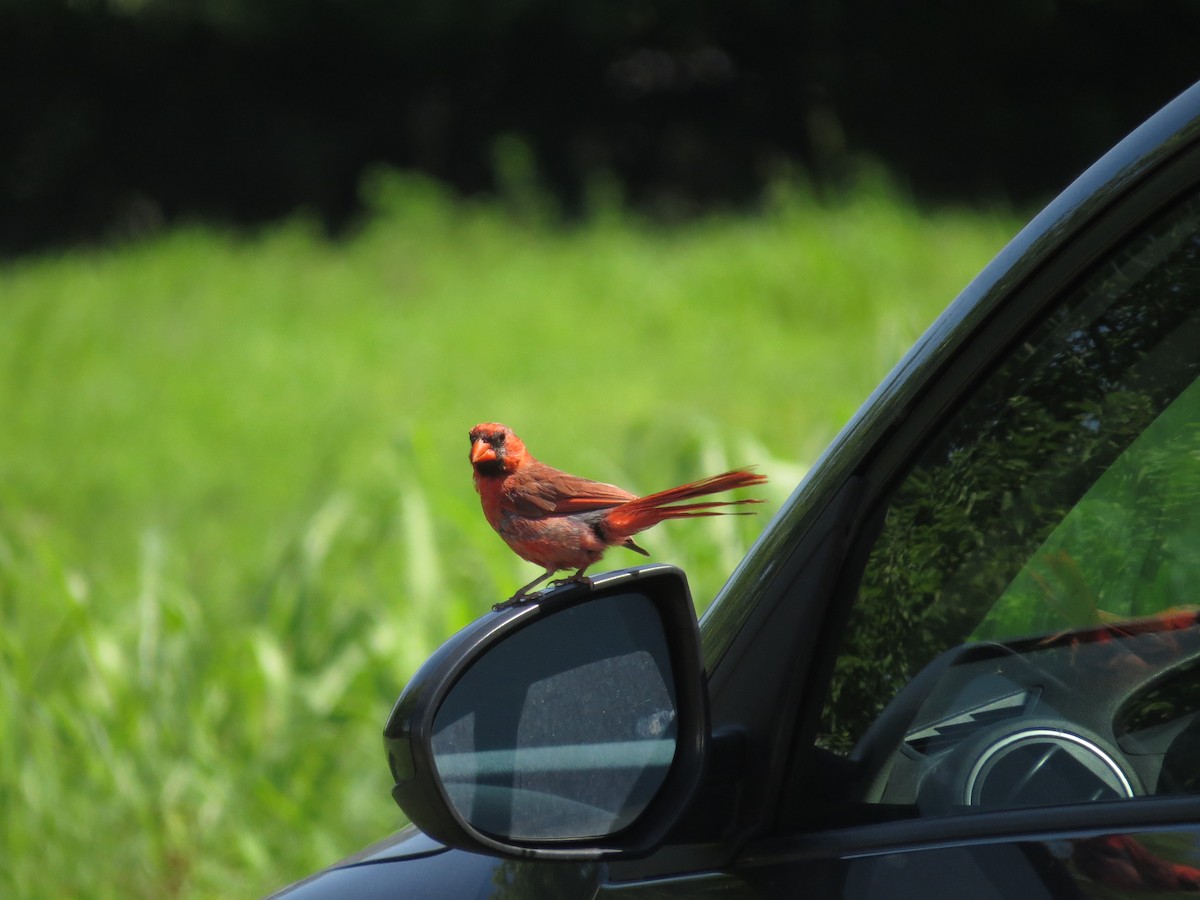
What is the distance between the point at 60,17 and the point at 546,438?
9.73 meters

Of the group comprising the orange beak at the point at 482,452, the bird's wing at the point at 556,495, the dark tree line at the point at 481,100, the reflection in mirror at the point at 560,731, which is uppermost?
the dark tree line at the point at 481,100

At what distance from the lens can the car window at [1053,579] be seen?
976 mm

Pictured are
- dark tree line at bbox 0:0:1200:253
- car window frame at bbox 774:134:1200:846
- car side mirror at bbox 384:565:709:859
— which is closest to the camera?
car window frame at bbox 774:134:1200:846

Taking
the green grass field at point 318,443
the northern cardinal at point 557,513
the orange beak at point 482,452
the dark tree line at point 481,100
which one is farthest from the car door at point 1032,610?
the dark tree line at point 481,100

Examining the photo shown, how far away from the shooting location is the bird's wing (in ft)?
4.35

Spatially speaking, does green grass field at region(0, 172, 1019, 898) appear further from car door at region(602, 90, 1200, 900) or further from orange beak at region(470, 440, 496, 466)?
car door at region(602, 90, 1200, 900)

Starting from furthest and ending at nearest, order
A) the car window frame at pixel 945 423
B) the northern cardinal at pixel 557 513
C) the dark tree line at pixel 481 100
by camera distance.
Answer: the dark tree line at pixel 481 100, the northern cardinal at pixel 557 513, the car window frame at pixel 945 423

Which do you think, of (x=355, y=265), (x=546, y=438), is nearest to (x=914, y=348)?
(x=546, y=438)

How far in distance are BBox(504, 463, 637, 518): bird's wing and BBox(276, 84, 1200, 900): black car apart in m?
0.18

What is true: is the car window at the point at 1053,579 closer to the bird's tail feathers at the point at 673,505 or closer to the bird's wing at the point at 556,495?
the bird's tail feathers at the point at 673,505

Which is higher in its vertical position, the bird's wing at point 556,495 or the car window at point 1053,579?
the bird's wing at point 556,495

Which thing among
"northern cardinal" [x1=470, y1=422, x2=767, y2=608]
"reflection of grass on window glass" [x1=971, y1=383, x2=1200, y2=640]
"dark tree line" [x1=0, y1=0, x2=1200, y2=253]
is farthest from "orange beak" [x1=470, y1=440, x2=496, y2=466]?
"dark tree line" [x1=0, y1=0, x2=1200, y2=253]

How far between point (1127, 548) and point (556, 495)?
0.56m

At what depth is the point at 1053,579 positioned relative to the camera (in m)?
1.05
